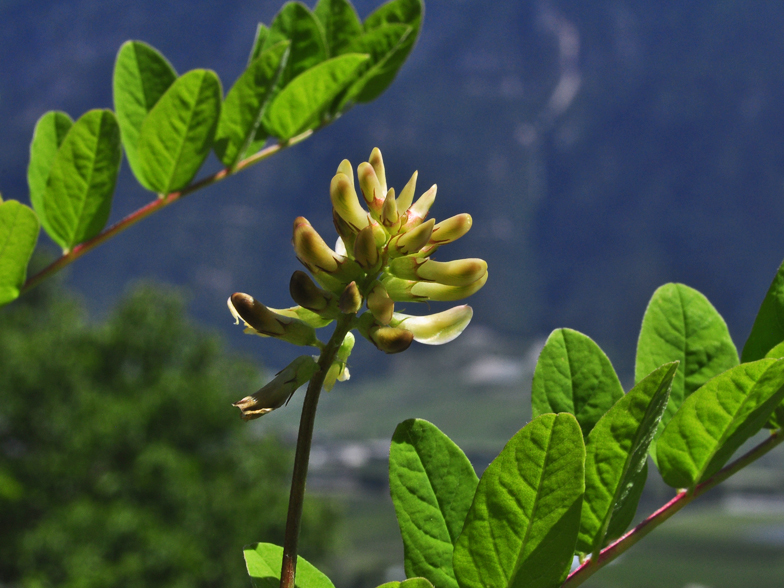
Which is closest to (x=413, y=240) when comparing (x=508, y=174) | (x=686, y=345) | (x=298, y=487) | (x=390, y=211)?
(x=390, y=211)

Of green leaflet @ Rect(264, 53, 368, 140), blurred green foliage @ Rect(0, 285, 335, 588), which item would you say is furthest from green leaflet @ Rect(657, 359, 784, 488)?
blurred green foliage @ Rect(0, 285, 335, 588)

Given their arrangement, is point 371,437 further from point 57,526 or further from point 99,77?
point 57,526

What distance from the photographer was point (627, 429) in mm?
410

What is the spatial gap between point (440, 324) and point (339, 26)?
76cm

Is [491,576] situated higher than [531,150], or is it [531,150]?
[531,150]

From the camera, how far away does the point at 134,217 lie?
0.85 m

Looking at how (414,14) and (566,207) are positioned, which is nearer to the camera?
(414,14)

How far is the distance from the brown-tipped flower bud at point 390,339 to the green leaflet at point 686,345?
244 millimetres

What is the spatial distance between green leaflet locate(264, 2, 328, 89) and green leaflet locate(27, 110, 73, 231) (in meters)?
0.32

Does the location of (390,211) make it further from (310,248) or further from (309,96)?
(309,96)

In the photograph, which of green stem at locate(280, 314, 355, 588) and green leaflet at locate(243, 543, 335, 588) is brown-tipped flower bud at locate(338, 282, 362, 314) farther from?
green leaflet at locate(243, 543, 335, 588)

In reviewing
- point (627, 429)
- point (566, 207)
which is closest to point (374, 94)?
point (627, 429)

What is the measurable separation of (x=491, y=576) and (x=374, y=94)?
0.88 m

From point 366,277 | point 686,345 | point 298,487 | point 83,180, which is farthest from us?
point 83,180
